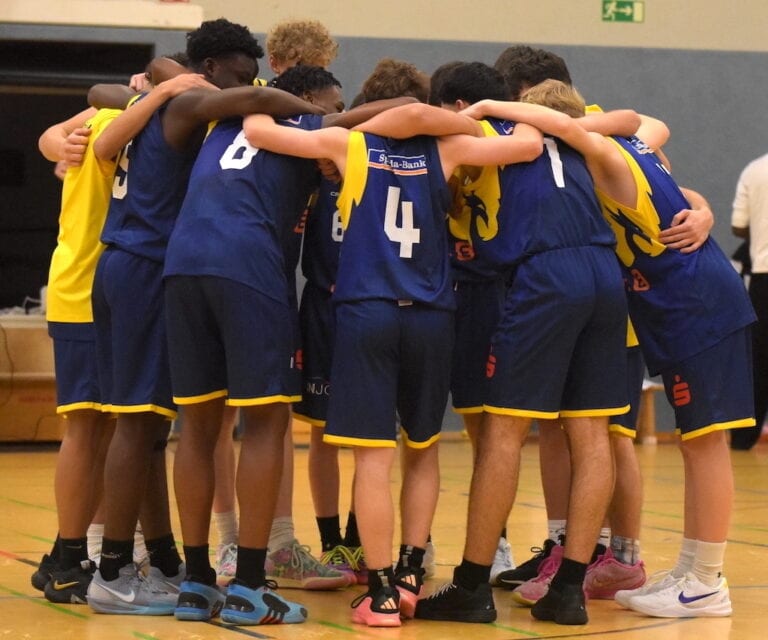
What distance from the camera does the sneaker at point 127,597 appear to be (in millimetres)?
4141

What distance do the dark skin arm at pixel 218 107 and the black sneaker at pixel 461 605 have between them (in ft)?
5.02

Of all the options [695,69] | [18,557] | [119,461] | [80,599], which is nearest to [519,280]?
[119,461]

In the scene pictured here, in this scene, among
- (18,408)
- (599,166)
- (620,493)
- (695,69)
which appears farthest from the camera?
(695,69)

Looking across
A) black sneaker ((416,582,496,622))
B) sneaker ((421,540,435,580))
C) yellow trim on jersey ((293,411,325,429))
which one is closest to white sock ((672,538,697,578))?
black sneaker ((416,582,496,622))

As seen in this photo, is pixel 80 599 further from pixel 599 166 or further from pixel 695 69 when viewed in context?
pixel 695 69

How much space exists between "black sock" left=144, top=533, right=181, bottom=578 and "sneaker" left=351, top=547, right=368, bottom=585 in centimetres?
70

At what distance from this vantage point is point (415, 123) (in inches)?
160

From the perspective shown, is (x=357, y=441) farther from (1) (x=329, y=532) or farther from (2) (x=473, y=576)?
(1) (x=329, y=532)

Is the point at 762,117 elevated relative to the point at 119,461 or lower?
elevated

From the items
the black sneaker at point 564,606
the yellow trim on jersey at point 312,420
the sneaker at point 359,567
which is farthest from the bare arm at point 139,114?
the black sneaker at point 564,606

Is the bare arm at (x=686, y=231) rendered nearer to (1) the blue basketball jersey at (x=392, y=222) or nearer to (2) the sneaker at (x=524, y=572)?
(1) the blue basketball jersey at (x=392, y=222)

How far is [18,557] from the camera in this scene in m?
5.18

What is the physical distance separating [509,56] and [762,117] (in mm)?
6968

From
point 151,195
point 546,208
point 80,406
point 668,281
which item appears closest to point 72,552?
point 80,406
